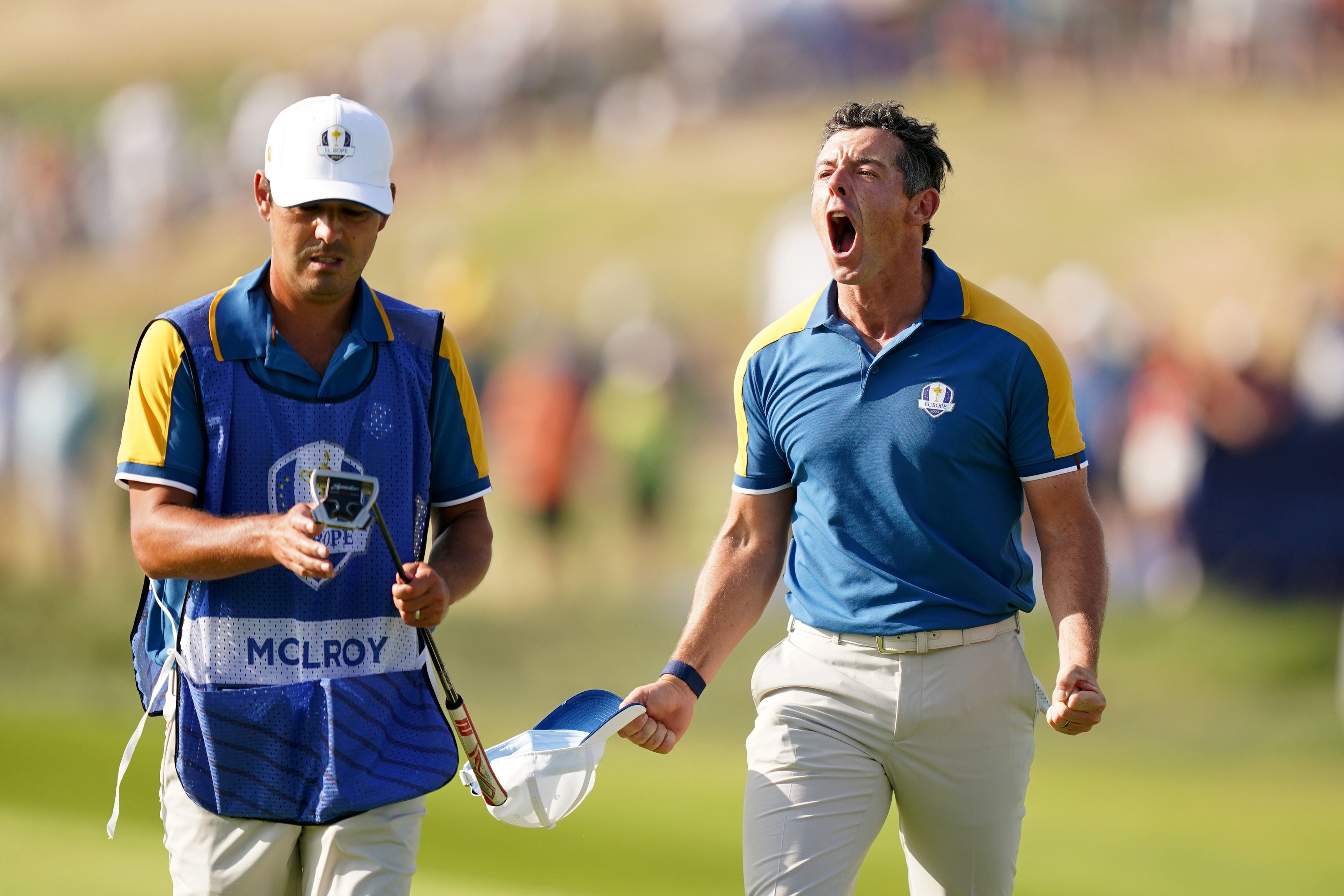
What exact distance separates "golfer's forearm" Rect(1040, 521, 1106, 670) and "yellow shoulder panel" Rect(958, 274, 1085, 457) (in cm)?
17

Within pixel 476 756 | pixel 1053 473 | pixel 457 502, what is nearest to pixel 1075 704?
pixel 1053 473

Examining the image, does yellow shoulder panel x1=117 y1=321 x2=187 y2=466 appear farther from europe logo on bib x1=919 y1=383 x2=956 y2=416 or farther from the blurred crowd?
the blurred crowd

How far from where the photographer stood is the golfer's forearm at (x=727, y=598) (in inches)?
119

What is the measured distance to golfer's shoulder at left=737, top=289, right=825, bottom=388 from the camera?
301 centimetres

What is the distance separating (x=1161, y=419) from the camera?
743 centimetres

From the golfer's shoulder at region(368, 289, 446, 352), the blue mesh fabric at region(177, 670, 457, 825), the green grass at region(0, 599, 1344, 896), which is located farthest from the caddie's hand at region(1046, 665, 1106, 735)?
the green grass at region(0, 599, 1344, 896)

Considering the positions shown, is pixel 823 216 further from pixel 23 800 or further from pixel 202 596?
pixel 23 800

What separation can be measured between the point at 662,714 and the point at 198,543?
980 mm

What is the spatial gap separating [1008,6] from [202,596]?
6685mm

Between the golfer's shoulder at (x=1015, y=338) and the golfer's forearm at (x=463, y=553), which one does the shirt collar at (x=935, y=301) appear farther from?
the golfer's forearm at (x=463, y=553)

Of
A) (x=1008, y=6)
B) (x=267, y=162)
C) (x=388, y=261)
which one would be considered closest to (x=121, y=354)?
(x=388, y=261)

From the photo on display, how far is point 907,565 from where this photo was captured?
2795mm

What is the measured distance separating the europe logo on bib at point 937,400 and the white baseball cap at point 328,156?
3.42ft

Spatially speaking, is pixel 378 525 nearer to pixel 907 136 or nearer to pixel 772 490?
pixel 772 490
